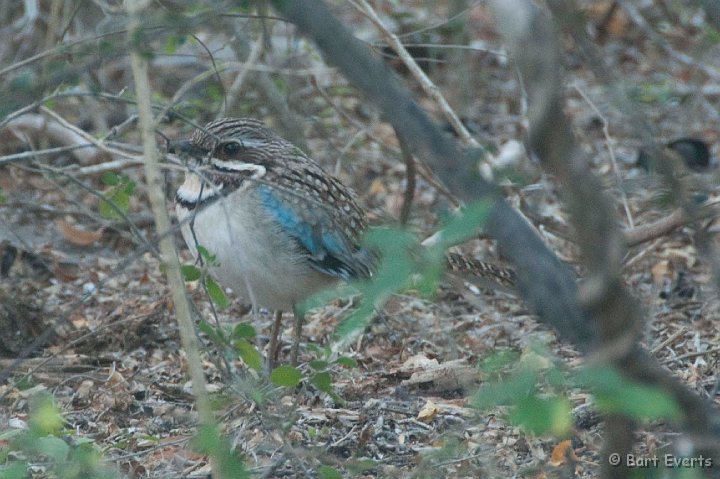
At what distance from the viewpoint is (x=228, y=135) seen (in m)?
5.64

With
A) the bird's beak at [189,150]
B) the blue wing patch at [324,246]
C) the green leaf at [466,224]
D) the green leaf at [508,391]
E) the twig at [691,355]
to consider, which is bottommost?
the twig at [691,355]

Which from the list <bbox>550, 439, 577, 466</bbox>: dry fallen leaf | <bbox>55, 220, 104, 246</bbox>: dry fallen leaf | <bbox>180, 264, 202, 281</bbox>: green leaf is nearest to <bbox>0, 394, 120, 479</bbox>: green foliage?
<bbox>180, 264, 202, 281</bbox>: green leaf

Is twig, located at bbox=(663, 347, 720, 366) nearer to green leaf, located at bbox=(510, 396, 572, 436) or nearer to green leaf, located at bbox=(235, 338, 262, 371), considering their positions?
green leaf, located at bbox=(235, 338, 262, 371)

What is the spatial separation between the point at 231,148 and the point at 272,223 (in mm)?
497

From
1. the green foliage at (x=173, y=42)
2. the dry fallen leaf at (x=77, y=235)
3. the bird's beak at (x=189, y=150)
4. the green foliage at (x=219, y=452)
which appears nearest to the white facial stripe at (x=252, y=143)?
the bird's beak at (x=189, y=150)

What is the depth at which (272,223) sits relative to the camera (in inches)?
213

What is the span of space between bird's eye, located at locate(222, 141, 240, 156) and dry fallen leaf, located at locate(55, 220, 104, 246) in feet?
6.55

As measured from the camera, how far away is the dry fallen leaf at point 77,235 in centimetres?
725

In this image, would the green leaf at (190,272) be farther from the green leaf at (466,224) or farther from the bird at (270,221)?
the green leaf at (466,224)

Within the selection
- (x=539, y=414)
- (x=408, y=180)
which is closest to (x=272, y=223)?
(x=408, y=180)

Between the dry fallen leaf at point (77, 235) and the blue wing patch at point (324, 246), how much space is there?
2233 mm

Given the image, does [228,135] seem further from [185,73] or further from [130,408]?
[185,73]

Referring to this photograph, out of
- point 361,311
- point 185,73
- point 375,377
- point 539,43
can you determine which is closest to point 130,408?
→ point 375,377

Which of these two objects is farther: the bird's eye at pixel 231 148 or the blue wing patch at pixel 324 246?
the bird's eye at pixel 231 148
